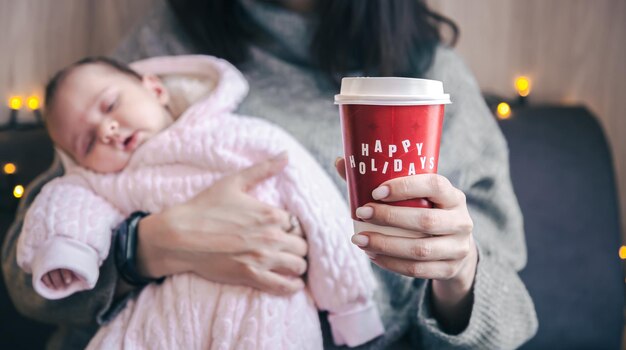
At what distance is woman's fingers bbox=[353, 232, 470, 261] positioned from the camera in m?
0.45

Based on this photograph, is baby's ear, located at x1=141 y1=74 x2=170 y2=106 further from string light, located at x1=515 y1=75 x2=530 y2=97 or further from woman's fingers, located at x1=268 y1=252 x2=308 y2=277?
string light, located at x1=515 y1=75 x2=530 y2=97

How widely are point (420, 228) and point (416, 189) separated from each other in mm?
39

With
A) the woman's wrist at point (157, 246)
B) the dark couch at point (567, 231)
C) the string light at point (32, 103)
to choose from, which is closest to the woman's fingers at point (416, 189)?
the woman's wrist at point (157, 246)

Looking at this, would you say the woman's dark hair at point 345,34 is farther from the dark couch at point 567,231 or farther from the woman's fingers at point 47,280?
the woman's fingers at point 47,280

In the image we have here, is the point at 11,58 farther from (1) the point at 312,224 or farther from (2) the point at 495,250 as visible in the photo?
(2) the point at 495,250

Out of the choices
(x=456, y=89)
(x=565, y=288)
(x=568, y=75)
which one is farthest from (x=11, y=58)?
(x=568, y=75)

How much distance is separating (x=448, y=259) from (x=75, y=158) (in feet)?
1.57

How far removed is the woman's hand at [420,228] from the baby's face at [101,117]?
0.30 meters

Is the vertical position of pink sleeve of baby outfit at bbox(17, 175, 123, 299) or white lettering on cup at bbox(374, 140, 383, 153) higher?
white lettering on cup at bbox(374, 140, 383, 153)

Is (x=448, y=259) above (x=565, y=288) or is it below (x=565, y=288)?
above

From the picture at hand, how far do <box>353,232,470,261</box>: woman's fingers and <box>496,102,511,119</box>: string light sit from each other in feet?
1.93

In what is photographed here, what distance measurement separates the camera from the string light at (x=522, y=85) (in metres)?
1.18

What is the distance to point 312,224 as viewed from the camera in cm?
63

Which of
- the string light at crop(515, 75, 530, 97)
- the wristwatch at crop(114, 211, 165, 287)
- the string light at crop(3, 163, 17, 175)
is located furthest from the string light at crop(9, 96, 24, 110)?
the string light at crop(515, 75, 530, 97)
